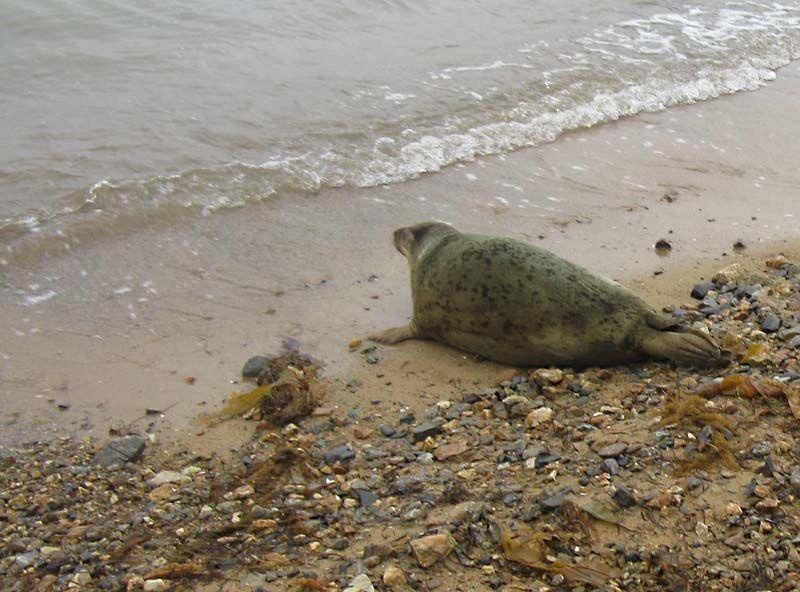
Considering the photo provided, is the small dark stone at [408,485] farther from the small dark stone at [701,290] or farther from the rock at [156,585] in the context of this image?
the small dark stone at [701,290]

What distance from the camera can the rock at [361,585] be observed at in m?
3.47

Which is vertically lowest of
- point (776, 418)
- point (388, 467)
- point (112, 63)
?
point (388, 467)

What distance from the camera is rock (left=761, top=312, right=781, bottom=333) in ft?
17.9

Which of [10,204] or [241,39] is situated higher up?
[241,39]

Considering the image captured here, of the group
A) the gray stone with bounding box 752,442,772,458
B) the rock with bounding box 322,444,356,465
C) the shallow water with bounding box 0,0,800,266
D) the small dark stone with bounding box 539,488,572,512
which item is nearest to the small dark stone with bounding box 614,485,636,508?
the small dark stone with bounding box 539,488,572,512

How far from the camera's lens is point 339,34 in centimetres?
1124

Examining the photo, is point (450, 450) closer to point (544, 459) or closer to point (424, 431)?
point (424, 431)

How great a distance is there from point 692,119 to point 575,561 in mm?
7175

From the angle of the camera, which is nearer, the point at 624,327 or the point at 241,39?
the point at 624,327

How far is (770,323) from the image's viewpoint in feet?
18.0

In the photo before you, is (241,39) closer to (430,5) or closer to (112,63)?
(112,63)

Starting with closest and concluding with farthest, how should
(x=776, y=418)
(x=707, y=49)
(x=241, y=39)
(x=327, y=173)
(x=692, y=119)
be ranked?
1. (x=776, y=418)
2. (x=327, y=173)
3. (x=692, y=119)
4. (x=241, y=39)
5. (x=707, y=49)

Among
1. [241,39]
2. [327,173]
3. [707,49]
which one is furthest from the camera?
[707,49]

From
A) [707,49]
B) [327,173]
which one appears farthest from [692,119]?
[327,173]
